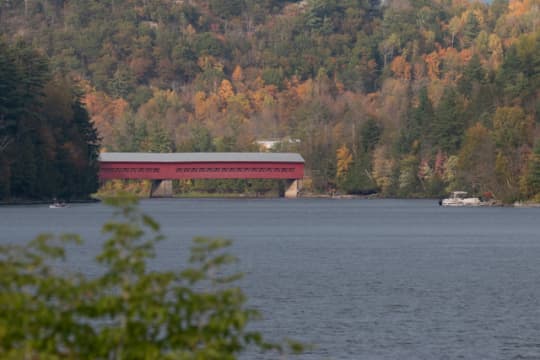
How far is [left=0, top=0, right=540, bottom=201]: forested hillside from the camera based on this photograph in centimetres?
9350

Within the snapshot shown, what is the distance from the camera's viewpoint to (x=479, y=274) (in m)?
31.7

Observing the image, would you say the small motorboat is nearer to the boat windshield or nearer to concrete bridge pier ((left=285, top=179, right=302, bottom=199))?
the boat windshield

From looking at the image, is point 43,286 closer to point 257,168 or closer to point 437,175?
point 437,175

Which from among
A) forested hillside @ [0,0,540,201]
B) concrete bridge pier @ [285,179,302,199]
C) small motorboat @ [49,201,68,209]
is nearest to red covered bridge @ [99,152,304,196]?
concrete bridge pier @ [285,179,302,199]

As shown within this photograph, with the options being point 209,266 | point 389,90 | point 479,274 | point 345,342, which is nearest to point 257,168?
point 389,90

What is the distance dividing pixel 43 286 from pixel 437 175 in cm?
9034

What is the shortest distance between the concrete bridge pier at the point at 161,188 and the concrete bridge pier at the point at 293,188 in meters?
10.5

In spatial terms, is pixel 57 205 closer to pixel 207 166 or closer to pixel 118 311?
pixel 207 166

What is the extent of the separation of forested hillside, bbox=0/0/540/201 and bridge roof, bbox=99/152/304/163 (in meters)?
3.61

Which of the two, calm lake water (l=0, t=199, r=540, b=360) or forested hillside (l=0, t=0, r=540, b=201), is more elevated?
forested hillside (l=0, t=0, r=540, b=201)

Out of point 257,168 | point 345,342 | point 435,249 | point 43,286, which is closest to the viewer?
point 43,286

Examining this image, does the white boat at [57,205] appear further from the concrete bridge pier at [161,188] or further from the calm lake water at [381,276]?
the concrete bridge pier at [161,188]

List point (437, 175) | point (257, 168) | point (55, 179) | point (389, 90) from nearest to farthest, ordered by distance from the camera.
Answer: point (55, 179) → point (437, 175) → point (257, 168) → point (389, 90)

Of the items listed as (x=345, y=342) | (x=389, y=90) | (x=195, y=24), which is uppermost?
(x=195, y=24)
